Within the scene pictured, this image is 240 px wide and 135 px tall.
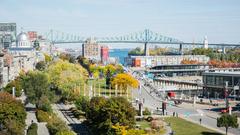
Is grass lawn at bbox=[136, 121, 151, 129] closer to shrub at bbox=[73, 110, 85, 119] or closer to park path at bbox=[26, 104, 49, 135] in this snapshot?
shrub at bbox=[73, 110, 85, 119]

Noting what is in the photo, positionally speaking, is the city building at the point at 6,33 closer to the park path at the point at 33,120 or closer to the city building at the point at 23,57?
the city building at the point at 23,57

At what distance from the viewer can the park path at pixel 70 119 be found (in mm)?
38344

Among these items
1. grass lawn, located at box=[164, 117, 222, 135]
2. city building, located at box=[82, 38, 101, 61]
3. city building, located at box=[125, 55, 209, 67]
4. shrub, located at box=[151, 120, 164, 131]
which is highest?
city building, located at box=[82, 38, 101, 61]

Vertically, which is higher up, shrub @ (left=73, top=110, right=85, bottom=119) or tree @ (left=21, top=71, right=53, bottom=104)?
tree @ (left=21, top=71, right=53, bottom=104)

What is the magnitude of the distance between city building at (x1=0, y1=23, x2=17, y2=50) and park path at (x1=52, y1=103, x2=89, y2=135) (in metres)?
67.7

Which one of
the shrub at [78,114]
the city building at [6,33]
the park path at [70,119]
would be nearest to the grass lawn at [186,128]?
the park path at [70,119]

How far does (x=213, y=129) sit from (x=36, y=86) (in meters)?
20.0

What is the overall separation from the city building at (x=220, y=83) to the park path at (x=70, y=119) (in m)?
25.7

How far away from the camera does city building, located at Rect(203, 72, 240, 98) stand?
218 ft

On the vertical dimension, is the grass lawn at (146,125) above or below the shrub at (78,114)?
below

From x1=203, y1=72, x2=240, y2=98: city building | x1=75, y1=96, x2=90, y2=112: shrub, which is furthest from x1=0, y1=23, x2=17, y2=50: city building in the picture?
x1=75, y1=96, x2=90, y2=112: shrub

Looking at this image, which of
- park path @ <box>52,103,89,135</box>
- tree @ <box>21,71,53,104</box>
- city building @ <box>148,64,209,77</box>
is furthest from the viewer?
city building @ <box>148,64,209,77</box>

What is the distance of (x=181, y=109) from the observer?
53156 millimetres

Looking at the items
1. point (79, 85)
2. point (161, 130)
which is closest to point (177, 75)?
point (79, 85)
